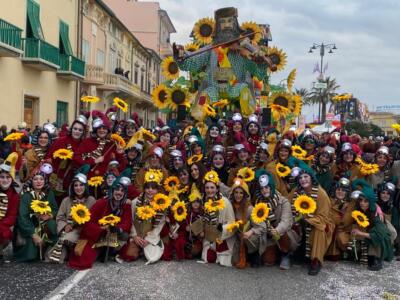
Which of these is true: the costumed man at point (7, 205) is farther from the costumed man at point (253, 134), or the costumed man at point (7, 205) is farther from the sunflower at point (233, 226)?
the costumed man at point (253, 134)

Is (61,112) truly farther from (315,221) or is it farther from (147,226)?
(315,221)

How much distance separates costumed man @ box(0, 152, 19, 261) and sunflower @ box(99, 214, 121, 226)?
1029 millimetres

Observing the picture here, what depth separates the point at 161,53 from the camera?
51.3m

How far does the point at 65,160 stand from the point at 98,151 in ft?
1.53

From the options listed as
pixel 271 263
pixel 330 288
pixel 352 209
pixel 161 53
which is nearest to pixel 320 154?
pixel 352 209

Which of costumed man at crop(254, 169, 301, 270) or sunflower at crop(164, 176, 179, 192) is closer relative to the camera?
costumed man at crop(254, 169, 301, 270)

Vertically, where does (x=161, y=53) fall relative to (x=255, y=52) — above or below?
above

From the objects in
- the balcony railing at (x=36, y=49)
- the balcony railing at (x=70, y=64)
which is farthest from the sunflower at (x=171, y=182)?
the balcony railing at (x=70, y=64)

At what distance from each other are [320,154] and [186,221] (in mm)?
2312

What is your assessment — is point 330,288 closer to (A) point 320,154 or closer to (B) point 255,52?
(A) point 320,154

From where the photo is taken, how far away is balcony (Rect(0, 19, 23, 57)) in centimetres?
1558

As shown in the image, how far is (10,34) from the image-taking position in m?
16.1

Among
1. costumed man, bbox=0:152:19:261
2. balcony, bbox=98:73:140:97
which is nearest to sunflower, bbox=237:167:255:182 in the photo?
costumed man, bbox=0:152:19:261

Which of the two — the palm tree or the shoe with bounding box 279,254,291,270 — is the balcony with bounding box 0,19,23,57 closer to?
the shoe with bounding box 279,254,291,270
